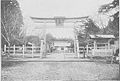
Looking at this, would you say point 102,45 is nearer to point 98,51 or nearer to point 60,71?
point 98,51

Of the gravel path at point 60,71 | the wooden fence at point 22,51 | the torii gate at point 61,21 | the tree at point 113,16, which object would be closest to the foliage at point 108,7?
the tree at point 113,16

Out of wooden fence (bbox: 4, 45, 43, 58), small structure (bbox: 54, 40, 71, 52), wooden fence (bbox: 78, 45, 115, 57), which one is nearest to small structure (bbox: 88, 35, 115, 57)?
wooden fence (bbox: 78, 45, 115, 57)

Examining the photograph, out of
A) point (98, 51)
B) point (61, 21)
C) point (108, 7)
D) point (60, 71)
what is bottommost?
point (60, 71)

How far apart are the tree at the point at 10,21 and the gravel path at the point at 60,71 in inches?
11.2

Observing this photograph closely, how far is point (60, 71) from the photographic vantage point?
1.40 meters

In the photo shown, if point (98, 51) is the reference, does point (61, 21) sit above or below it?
above

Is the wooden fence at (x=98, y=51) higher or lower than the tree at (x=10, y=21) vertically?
lower

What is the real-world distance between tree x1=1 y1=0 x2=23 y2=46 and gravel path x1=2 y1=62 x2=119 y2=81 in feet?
0.93

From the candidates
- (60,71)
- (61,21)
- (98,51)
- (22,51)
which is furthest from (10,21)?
(98,51)

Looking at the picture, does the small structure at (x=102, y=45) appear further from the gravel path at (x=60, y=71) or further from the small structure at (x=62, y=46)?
the small structure at (x=62, y=46)

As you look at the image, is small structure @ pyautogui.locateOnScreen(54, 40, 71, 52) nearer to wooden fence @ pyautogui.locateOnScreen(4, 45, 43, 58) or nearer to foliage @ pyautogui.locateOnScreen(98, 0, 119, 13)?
wooden fence @ pyautogui.locateOnScreen(4, 45, 43, 58)

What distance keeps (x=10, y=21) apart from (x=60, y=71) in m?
0.77

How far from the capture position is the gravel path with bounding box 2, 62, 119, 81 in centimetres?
134

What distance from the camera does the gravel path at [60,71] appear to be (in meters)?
1.34
